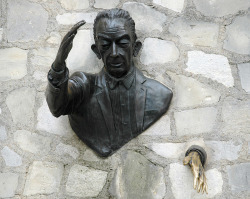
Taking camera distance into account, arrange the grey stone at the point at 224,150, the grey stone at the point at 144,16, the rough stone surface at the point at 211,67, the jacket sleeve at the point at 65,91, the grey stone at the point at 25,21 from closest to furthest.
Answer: the jacket sleeve at the point at 65,91, the grey stone at the point at 224,150, the rough stone surface at the point at 211,67, the grey stone at the point at 144,16, the grey stone at the point at 25,21

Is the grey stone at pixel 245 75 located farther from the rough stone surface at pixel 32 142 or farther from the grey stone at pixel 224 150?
the rough stone surface at pixel 32 142

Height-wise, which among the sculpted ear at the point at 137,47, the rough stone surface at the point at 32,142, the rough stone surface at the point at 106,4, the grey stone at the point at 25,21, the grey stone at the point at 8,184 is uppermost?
the rough stone surface at the point at 106,4

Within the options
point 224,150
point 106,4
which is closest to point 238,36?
point 224,150

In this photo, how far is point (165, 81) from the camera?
3.07 m

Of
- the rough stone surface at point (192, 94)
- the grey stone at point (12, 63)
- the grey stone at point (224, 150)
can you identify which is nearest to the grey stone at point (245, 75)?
the rough stone surface at point (192, 94)

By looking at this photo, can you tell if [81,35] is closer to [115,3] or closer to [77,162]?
[115,3]

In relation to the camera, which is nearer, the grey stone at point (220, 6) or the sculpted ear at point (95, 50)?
the sculpted ear at point (95, 50)

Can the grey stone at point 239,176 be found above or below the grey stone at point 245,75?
below

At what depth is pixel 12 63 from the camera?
128 inches

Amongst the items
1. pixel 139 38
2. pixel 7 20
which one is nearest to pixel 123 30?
pixel 139 38

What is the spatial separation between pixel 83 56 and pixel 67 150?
0.48 metres

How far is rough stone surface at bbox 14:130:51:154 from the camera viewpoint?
311 cm

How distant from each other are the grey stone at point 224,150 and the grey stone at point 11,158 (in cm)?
94

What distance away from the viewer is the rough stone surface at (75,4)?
324cm
